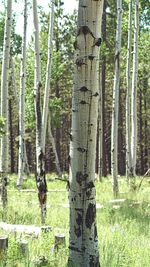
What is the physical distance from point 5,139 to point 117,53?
484cm

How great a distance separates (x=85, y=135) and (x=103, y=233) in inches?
111

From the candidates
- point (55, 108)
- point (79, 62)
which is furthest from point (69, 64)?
point (79, 62)

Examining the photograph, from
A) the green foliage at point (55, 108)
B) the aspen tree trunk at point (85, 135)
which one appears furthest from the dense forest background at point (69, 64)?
the aspen tree trunk at point (85, 135)

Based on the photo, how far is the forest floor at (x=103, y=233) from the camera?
16.2 feet

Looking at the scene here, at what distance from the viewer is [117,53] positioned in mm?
13320

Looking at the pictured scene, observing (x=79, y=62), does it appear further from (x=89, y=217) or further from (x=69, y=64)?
(x=69, y=64)

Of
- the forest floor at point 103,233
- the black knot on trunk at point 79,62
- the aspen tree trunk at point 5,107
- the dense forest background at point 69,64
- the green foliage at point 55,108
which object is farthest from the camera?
the green foliage at point 55,108

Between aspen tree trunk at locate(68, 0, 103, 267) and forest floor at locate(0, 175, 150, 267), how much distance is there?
1.27 ft

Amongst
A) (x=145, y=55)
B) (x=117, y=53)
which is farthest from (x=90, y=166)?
(x=145, y=55)

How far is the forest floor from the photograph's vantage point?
4.95 meters

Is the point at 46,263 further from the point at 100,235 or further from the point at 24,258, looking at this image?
the point at 100,235

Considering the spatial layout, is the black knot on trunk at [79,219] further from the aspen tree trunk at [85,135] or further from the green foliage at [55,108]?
the green foliage at [55,108]

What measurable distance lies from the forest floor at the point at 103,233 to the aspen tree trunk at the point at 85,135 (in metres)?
0.39

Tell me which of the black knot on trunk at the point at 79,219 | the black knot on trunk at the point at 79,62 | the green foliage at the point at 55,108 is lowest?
the black knot on trunk at the point at 79,219
